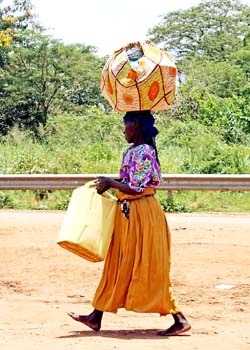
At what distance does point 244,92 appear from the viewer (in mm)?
29922

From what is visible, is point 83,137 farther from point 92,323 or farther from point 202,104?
point 92,323

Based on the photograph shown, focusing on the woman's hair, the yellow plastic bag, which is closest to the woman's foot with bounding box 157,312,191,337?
the yellow plastic bag

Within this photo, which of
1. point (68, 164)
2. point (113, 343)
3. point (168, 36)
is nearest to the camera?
point (113, 343)

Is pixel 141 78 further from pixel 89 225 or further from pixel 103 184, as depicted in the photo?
pixel 89 225

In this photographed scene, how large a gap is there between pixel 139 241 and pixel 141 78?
1236 mm

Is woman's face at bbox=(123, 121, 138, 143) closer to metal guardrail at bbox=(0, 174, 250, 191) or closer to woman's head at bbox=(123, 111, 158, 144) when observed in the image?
woman's head at bbox=(123, 111, 158, 144)

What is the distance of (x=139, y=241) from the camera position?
7273 millimetres

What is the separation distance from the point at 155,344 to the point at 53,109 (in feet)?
95.4

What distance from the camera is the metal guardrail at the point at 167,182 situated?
1653cm

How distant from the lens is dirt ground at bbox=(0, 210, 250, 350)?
23.0 ft

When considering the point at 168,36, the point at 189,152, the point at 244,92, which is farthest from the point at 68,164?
the point at 168,36

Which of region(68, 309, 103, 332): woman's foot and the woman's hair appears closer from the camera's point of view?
the woman's hair

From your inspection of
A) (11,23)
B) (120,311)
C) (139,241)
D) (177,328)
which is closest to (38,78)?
(11,23)

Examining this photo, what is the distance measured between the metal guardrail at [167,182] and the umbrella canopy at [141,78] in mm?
8936
